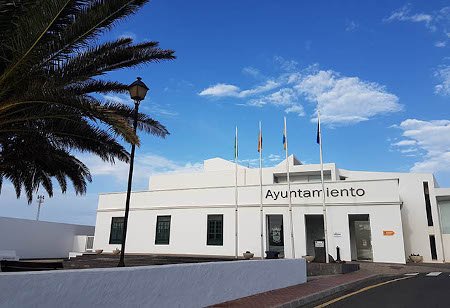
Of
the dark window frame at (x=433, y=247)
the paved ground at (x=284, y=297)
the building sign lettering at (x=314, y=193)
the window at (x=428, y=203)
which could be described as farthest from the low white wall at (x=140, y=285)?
the window at (x=428, y=203)

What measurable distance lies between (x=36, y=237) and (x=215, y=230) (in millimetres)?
14360

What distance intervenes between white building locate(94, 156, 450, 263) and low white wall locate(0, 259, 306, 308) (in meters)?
14.3

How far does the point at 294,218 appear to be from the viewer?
83.3ft

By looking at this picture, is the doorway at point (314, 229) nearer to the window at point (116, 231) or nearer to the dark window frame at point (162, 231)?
the dark window frame at point (162, 231)

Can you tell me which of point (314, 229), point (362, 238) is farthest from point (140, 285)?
point (362, 238)

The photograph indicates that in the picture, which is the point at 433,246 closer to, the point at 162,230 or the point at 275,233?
the point at 275,233

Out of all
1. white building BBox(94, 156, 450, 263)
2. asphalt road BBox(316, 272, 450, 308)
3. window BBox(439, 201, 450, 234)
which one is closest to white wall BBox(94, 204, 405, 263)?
white building BBox(94, 156, 450, 263)

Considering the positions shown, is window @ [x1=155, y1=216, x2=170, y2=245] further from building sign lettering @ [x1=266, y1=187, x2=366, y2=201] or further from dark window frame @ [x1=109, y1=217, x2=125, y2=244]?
building sign lettering @ [x1=266, y1=187, x2=366, y2=201]

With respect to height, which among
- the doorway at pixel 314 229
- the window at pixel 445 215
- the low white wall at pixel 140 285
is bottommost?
the low white wall at pixel 140 285

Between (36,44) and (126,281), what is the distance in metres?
4.39

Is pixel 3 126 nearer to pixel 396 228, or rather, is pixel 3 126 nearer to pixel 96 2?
pixel 96 2

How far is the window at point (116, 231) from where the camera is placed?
30500mm

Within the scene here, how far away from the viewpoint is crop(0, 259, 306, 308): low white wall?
181 inches

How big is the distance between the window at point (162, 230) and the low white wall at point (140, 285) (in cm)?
1900
